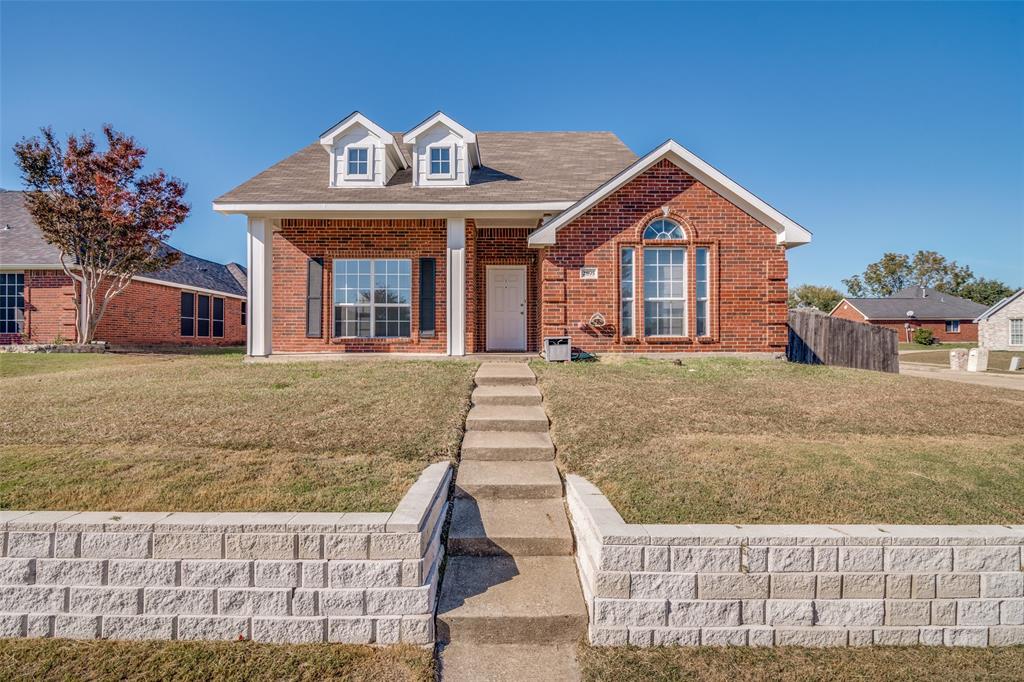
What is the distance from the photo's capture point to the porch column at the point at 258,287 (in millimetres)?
11016

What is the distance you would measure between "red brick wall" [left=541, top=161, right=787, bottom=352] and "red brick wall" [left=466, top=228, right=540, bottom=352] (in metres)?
2.00

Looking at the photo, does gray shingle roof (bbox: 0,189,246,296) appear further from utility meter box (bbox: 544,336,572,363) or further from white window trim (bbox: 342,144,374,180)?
utility meter box (bbox: 544,336,572,363)

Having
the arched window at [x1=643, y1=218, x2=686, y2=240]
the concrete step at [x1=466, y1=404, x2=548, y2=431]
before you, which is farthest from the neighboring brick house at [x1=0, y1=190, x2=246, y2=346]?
the arched window at [x1=643, y1=218, x2=686, y2=240]

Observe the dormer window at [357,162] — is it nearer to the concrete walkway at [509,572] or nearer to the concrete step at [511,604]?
the concrete walkway at [509,572]

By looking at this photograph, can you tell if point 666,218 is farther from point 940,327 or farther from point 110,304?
point 940,327

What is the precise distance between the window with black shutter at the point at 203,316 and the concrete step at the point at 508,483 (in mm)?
22081

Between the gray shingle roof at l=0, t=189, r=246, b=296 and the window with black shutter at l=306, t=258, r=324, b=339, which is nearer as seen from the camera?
the window with black shutter at l=306, t=258, r=324, b=339

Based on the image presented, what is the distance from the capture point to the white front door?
12.6m

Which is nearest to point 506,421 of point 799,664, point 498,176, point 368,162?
point 799,664

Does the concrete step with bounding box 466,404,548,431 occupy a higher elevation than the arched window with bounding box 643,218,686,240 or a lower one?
lower

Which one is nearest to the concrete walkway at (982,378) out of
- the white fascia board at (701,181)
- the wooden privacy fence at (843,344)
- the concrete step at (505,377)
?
the wooden privacy fence at (843,344)

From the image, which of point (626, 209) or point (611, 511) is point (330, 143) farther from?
point (611, 511)

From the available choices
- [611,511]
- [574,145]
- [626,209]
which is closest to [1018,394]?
[626,209]

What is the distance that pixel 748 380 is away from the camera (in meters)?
8.19
